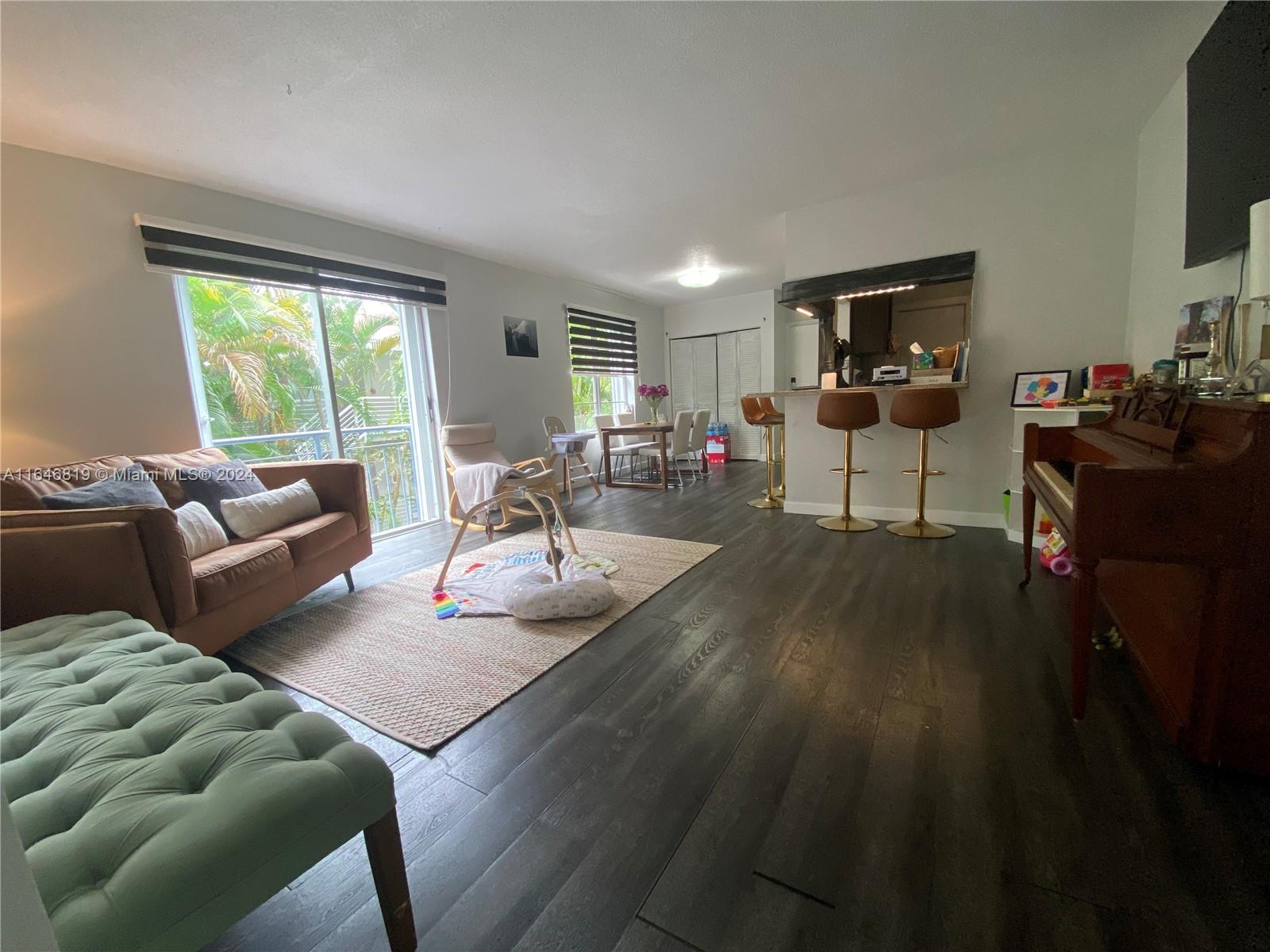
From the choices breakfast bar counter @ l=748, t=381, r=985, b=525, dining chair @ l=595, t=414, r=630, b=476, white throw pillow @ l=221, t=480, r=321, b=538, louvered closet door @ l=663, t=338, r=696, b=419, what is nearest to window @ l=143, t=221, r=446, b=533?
white throw pillow @ l=221, t=480, r=321, b=538

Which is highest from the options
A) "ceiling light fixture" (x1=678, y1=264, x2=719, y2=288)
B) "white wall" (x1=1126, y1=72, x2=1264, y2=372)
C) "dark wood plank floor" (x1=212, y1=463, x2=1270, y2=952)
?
"ceiling light fixture" (x1=678, y1=264, x2=719, y2=288)

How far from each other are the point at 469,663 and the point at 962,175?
4.21 meters

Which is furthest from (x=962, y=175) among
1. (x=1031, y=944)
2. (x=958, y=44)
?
(x=1031, y=944)

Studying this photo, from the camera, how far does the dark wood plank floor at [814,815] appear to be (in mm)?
936

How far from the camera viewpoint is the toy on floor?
2.52 meters

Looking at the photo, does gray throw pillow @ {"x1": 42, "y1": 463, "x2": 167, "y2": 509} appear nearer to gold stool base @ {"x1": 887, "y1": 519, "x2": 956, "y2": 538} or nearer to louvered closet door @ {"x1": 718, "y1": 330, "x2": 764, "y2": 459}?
gold stool base @ {"x1": 887, "y1": 519, "x2": 956, "y2": 538}

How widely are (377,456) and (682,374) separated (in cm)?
487

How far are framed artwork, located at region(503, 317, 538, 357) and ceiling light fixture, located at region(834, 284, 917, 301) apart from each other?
10.0 ft

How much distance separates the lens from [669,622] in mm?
2219

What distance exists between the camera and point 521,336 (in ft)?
16.8

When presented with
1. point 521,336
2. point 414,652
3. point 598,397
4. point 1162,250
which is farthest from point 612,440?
point 1162,250

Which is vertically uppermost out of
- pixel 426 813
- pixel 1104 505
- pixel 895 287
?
pixel 895 287


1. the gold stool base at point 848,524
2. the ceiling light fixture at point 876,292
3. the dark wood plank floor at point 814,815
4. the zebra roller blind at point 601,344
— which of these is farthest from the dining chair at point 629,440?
the dark wood plank floor at point 814,815

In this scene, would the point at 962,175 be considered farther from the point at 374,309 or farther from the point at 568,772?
the point at 374,309
